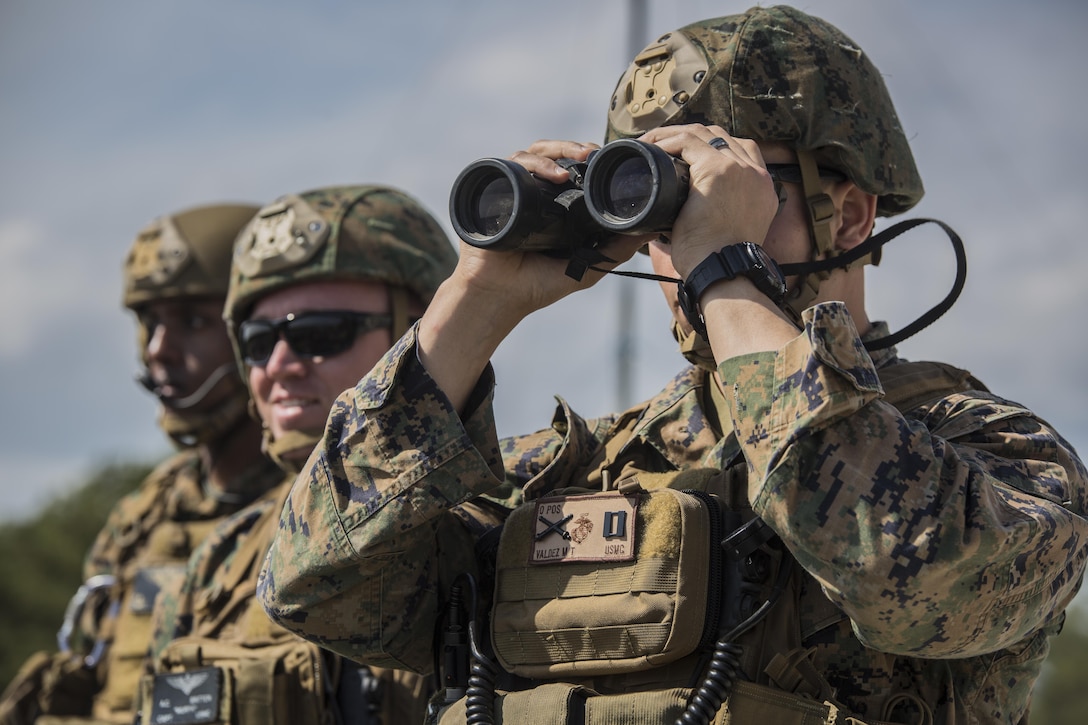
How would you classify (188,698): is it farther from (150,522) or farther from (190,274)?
(190,274)

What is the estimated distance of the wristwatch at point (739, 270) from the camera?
299cm

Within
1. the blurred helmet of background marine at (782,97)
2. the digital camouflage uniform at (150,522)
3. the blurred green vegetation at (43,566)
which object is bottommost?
the blurred green vegetation at (43,566)

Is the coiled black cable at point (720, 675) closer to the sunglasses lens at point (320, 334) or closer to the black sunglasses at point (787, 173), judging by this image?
the black sunglasses at point (787, 173)

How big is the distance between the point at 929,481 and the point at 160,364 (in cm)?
525

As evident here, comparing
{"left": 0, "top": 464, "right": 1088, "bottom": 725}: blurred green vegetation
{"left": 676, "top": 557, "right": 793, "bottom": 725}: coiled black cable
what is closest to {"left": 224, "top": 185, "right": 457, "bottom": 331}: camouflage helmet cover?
{"left": 676, "top": 557, "right": 793, "bottom": 725}: coiled black cable

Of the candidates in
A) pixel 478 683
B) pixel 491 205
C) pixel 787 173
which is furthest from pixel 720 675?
pixel 787 173

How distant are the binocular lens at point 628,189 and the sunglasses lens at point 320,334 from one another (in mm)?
2300

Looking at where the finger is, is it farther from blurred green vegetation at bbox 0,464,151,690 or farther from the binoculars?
blurred green vegetation at bbox 0,464,151,690

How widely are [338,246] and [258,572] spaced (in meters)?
1.22

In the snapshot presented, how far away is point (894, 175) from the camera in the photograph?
3.72 meters

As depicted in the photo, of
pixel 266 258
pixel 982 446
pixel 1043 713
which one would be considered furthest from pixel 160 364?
pixel 1043 713

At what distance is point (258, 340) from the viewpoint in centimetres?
540

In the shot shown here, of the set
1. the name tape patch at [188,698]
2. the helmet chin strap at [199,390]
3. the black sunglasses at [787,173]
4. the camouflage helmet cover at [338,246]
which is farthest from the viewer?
the helmet chin strap at [199,390]

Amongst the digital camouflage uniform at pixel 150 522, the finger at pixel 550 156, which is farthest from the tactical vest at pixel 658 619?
the digital camouflage uniform at pixel 150 522
